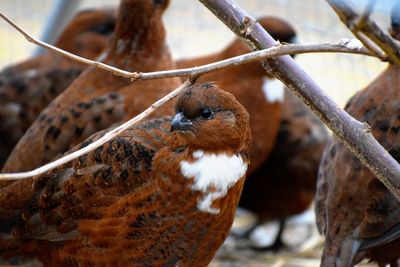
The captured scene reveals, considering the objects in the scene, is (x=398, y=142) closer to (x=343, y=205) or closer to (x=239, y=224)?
(x=343, y=205)

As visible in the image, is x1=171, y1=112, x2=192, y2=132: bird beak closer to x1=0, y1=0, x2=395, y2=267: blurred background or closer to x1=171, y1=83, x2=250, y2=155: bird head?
x1=171, y1=83, x2=250, y2=155: bird head

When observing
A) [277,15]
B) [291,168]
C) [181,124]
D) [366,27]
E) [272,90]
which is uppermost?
[366,27]

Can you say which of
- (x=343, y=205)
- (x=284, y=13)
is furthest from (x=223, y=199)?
(x=284, y=13)

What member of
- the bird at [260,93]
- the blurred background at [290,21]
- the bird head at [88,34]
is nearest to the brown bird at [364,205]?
the bird at [260,93]

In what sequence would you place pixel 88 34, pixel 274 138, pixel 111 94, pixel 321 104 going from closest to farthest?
pixel 321 104, pixel 111 94, pixel 274 138, pixel 88 34

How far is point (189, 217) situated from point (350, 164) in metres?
0.87

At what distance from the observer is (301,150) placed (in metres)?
5.06

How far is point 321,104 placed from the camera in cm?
183

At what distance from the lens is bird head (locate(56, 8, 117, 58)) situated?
5.18m

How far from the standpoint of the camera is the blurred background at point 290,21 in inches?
235

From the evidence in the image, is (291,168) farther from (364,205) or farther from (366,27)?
(366,27)

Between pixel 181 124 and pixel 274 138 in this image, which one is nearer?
pixel 181 124

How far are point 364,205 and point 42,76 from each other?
91.6 inches

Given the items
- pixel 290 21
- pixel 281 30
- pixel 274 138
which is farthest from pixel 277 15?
pixel 274 138
